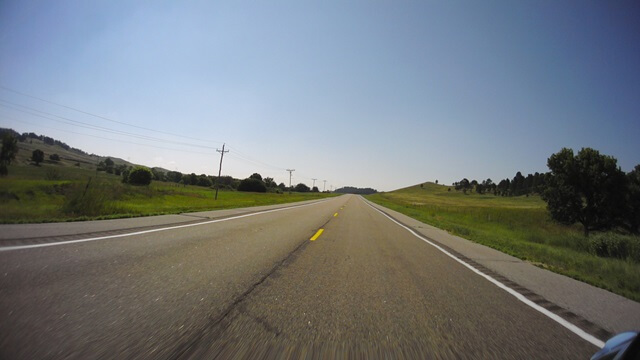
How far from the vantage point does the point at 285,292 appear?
382cm

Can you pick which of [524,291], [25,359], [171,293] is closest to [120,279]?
[171,293]

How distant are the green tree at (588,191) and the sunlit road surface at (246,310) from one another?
26.1 meters

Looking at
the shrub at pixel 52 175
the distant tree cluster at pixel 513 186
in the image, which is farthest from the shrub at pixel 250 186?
the distant tree cluster at pixel 513 186

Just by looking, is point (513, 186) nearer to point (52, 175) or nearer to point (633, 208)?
point (633, 208)

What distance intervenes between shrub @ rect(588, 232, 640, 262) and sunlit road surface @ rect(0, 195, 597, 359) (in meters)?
11.8

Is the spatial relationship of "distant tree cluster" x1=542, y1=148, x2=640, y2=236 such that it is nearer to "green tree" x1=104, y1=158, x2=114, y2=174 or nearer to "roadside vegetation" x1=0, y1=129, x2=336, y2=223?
"roadside vegetation" x1=0, y1=129, x2=336, y2=223

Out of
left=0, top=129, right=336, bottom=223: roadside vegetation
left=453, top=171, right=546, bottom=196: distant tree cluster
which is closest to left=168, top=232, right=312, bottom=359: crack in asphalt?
left=0, top=129, right=336, bottom=223: roadside vegetation

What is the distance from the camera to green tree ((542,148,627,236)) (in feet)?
72.8

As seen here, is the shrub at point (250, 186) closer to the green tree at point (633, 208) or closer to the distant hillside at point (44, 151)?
the distant hillside at point (44, 151)

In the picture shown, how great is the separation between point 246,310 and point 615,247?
55.9 feet

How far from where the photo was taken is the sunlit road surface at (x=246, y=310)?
2324 millimetres

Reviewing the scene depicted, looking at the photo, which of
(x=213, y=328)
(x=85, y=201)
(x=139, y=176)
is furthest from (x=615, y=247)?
(x=139, y=176)

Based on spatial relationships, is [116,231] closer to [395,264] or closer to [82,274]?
[82,274]

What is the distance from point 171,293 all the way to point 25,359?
1574mm
